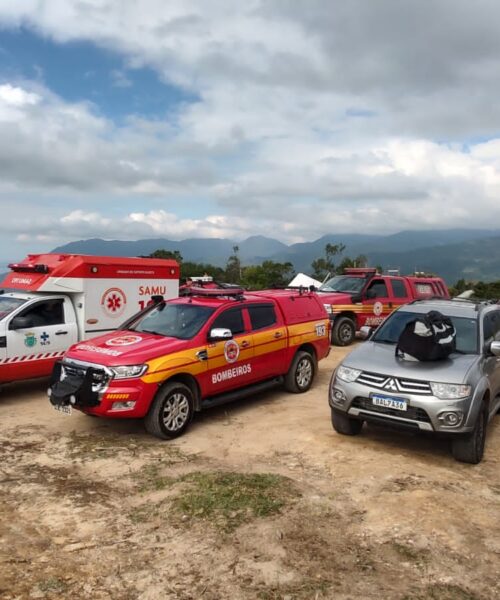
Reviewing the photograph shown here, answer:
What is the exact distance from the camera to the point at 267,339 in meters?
8.12

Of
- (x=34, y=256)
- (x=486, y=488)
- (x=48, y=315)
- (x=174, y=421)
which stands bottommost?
(x=486, y=488)

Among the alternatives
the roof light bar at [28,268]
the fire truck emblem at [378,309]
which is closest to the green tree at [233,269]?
the fire truck emblem at [378,309]

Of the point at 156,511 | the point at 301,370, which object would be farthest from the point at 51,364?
the point at 156,511

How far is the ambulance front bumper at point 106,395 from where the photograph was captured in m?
6.11

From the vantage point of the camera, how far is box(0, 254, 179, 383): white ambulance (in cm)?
838

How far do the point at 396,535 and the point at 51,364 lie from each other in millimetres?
6583

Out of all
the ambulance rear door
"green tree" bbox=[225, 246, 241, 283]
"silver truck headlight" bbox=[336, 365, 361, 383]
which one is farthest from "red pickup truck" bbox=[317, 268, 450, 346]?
"green tree" bbox=[225, 246, 241, 283]

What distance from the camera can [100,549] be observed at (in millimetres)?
3867

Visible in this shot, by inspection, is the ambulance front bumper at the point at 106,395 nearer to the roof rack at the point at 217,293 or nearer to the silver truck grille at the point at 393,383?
the roof rack at the point at 217,293

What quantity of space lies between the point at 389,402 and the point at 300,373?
132 inches

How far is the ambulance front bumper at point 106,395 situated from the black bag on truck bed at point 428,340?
10.1 ft

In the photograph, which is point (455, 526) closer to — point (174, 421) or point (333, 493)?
point (333, 493)

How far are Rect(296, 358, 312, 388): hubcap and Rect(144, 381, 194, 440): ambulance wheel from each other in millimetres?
2654

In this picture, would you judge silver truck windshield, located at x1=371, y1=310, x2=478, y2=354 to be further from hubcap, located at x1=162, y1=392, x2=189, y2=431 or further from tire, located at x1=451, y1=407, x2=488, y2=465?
hubcap, located at x1=162, y1=392, x2=189, y2=431
